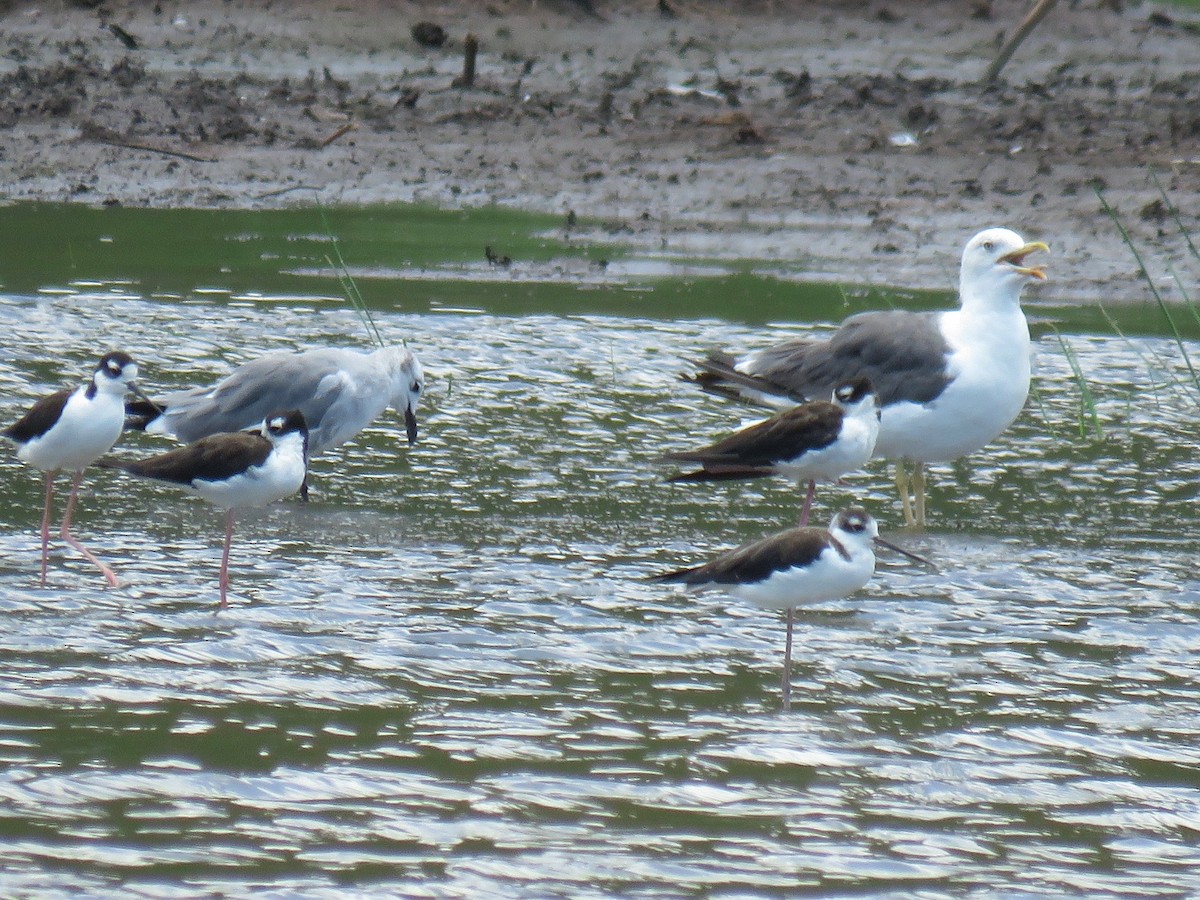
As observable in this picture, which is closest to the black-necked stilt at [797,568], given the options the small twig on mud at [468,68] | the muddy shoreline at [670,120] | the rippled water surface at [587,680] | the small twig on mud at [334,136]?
the rippled water surface at [587,680]

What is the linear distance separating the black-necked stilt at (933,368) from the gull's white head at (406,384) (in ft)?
4.79

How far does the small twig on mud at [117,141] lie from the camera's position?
1630 centimetres

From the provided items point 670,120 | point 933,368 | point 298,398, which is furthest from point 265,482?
point 670,120

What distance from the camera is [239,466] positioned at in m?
6.90

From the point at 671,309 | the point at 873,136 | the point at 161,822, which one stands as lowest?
the point at 161,822

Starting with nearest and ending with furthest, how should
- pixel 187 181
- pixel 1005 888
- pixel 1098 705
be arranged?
pixel 1005 888 → pixel 1098 705 → pixel 187 181

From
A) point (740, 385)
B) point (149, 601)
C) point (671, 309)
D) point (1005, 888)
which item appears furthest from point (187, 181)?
point (1005, 888)

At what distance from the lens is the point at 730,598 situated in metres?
7.04

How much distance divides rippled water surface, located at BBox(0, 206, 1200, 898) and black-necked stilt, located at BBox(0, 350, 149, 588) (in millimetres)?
327

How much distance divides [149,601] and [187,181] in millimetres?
9719

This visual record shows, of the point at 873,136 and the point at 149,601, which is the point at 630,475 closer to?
the point at 149,601

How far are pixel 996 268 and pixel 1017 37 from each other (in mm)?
9797

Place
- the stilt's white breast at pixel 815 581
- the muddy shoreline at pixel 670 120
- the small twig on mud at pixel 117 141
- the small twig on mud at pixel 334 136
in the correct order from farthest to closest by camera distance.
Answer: the small twig on mud at pixel 334 136 < the small twig on mud at pixel 117 141 < the muddy shoreline at pixel 670 120 < the stilt's white breast at pixel 815 581

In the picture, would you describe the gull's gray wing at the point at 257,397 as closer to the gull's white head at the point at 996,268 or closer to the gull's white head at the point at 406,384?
the gull's white head at the point at 406,384
